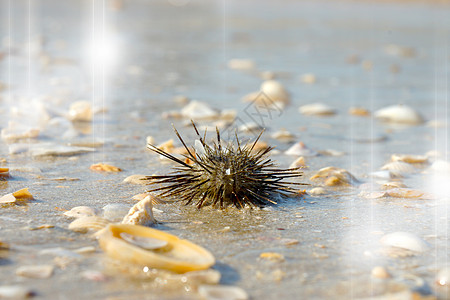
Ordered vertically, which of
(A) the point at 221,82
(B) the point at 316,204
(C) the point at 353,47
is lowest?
(B) the point at 316,204

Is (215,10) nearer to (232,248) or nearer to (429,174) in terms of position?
(429,174)

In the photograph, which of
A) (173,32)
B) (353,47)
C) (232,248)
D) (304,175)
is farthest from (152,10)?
(232,248)

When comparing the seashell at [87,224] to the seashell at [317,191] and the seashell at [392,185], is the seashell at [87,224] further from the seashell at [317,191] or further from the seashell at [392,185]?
the seashell at [392,185]

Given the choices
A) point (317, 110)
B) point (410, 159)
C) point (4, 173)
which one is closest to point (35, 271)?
point (4, 173)

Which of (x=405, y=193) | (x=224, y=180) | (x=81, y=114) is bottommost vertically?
(x=405, y=193)

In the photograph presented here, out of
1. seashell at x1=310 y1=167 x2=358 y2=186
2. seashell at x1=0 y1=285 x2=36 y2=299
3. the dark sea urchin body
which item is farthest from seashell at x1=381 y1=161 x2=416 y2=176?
seashell at x1=0 y1=285 x2=36 y2=299

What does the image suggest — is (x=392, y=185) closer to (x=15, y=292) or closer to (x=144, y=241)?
(x=144, y=241)

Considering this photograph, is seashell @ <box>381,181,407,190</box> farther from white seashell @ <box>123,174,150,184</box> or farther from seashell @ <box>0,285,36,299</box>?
seashell @ <box>0,285,36,299</box>
